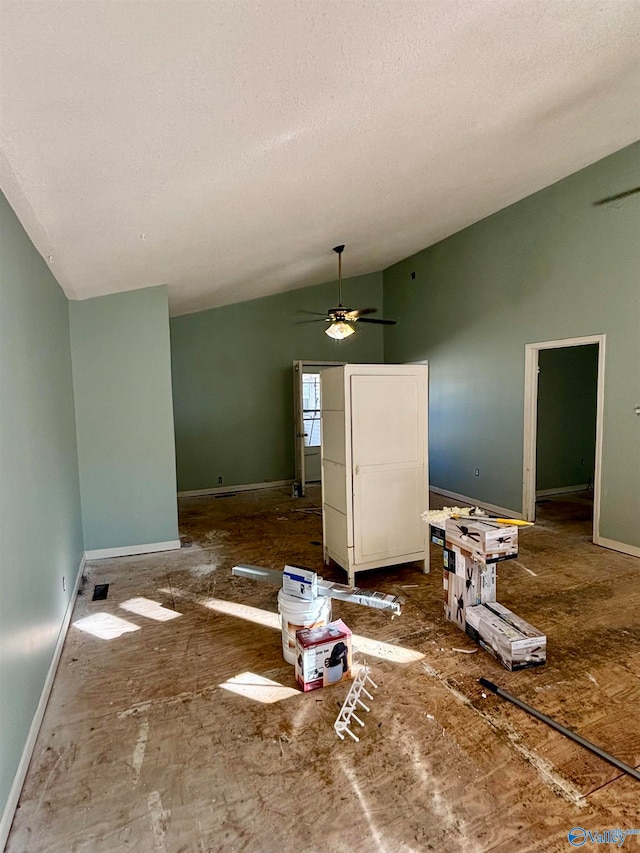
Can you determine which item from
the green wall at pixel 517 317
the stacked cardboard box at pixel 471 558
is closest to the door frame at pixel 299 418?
the green wall at pixel 517 317

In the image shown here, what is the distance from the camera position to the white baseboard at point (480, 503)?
5341mm

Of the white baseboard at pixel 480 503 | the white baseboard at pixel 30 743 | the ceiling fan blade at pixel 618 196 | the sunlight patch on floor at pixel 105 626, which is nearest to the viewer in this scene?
the white baseboard at pixel 30 743

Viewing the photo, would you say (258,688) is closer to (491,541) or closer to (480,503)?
(491,541)

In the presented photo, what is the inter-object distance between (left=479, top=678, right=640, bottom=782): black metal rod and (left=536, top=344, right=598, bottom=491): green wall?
4.75m

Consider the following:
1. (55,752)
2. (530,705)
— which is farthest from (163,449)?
(530,705)

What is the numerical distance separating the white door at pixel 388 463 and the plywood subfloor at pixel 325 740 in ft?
1.69

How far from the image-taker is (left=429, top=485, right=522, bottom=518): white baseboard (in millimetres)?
5341

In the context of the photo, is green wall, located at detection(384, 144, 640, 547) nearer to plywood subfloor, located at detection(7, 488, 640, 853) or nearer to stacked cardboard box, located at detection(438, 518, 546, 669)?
plywood subfloor, located at detection(7, 488, 640, 853)

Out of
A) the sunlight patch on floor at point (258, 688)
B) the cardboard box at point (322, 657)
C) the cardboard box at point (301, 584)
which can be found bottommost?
the sunlight patch on floor at point (258, 688)

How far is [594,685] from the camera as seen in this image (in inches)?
88.7

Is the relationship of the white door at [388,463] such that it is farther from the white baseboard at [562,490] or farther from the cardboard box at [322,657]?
the white baseboard at [562,490]

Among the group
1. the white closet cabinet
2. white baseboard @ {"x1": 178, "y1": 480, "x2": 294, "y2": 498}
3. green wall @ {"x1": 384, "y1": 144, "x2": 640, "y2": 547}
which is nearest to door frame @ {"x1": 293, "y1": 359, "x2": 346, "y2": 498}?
white baseboard @ {"x1": 178, "y1": 480, "x2": 294, "y2": 498}

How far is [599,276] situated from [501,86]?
2.63 metres

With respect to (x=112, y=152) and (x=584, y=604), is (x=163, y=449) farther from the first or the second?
(x=584, y=604)
